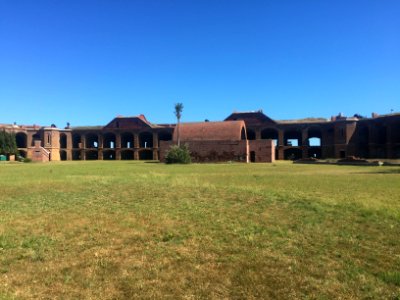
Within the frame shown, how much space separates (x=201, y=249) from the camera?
5941mm

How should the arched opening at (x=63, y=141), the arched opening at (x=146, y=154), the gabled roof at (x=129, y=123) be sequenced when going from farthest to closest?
1. the arched opening at (x=63, y=141)
2. the arched opening at (x=146, y=154)
3. the gabled roof at (x=129, y=123)

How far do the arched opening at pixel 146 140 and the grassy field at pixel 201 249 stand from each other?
55.6m

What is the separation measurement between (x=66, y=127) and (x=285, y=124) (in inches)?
1526

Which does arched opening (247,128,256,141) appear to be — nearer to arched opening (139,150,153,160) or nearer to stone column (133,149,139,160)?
arched opening (139,150,153,160)

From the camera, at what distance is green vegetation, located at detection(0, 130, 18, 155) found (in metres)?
54.2

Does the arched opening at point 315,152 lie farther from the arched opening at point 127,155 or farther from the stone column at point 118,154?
the stone column at point 118,154

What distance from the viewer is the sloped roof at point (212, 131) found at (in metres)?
43.8

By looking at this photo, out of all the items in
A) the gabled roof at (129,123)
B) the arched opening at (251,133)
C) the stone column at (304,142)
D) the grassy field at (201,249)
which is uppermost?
the gabled roof at (129,123)

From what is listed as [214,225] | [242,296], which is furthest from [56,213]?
[242,296]

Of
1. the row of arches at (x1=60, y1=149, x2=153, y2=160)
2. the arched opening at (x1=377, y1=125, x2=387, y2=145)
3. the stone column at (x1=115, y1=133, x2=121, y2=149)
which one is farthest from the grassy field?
the row of arches at (x1=60, y1=149, x2=153, y2=160)

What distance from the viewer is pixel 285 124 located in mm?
57406

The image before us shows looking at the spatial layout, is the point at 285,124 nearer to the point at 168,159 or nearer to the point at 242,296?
the point at 168,159

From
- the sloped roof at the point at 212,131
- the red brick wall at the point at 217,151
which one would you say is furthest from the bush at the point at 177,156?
the sloped roof at the point at 212,131

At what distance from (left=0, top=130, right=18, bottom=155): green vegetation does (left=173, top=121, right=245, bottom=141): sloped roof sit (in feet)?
88.9
